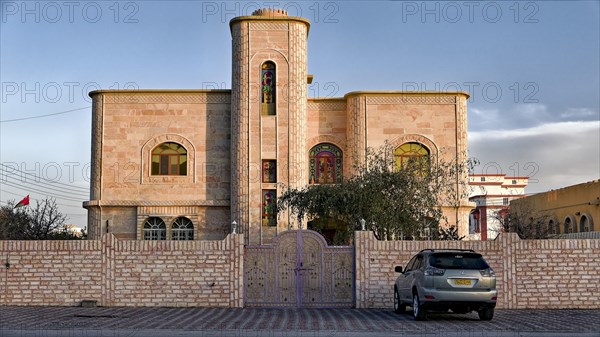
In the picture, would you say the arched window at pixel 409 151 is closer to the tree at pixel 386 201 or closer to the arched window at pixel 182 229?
the tree at pixel 386 201

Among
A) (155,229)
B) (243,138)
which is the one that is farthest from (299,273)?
(155,229)

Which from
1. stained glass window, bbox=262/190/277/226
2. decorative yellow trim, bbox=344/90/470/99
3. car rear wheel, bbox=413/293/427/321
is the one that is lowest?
car rear wheel, bbox=413/293/427/321

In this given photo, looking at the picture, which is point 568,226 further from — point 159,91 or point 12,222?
point 12,222

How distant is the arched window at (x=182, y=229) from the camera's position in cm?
3509

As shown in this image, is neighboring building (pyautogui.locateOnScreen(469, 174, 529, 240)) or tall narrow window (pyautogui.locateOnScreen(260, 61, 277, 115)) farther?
neighboring building (pyautogui.locateOnScreen(469, 174, 529, 240))

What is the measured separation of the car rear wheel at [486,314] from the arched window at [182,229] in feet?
67.7

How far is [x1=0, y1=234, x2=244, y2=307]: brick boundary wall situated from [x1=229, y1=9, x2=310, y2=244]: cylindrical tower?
13.4 m

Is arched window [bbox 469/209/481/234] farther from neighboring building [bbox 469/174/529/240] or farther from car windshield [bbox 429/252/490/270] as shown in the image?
car windshield [bbox 429/252/490/270]

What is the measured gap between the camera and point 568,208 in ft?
147

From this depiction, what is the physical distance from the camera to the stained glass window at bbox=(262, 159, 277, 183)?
3428cm

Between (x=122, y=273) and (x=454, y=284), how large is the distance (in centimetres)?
922

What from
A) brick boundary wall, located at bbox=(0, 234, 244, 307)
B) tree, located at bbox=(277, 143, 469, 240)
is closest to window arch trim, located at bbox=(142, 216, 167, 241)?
tree, located at bbox=(277, 143, 469, 240)

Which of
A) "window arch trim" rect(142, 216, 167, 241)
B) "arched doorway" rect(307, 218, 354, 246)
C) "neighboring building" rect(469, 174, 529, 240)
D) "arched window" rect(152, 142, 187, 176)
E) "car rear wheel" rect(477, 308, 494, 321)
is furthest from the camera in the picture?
"neighboring building" rect(469, 174, 529, 240)

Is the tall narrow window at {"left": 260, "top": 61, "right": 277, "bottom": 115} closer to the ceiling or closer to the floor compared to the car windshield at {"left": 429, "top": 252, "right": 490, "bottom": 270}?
closer to the ceiling
